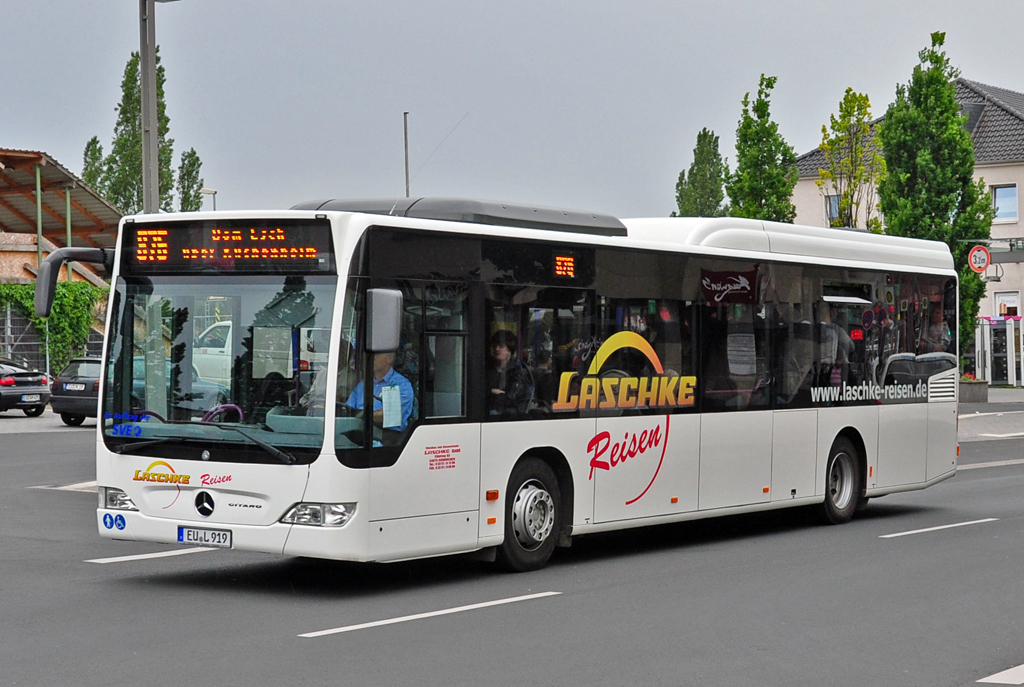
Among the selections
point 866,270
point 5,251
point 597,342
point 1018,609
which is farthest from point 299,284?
point 5,251

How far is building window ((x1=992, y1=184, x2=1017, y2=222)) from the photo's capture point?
198ft

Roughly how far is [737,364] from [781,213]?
2640 cm

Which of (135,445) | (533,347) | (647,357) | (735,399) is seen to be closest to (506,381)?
(533,347)

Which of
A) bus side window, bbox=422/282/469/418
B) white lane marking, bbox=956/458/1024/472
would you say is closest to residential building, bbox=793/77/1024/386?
white lane marking, bbox=956/458/1024/472

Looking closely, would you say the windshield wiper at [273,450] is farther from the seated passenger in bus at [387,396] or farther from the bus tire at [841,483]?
the bus tire at [841,483]

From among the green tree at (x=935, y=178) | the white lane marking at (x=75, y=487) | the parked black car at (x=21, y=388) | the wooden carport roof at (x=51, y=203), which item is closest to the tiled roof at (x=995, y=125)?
the green tree at (x=935, y=178)

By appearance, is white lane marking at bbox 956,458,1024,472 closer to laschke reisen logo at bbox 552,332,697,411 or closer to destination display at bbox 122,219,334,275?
laschke reisen logo at bbox 552,332,697,411

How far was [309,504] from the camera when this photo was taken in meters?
10.0

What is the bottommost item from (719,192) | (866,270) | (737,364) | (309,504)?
(309,504)

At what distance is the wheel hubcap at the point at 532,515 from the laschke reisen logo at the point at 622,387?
70 cm

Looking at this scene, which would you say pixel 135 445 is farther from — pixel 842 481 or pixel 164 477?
pixel 842 481

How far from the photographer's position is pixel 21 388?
116 ft

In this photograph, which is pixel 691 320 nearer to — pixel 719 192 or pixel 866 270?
pixel 866 270

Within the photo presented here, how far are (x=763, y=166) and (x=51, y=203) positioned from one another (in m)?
26.4
